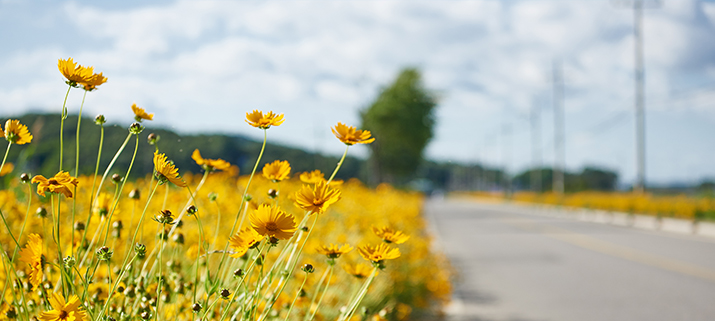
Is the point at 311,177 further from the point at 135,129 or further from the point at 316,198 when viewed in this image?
the point at 135,129

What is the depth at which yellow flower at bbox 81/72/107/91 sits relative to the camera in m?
1.27

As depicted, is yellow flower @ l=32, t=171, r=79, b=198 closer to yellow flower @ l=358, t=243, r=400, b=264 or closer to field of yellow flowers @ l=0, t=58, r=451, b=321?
field of yellow flowers @ l=0, t=58, r=451, b=321

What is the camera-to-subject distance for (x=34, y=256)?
1.19 metres

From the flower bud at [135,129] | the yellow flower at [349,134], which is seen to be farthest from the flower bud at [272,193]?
the flower bud at [135,129]

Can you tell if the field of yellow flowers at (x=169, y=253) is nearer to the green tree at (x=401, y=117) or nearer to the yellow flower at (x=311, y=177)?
the yellow flower at (x=311, y=177)

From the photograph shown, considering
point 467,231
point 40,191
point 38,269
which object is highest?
point 40,191

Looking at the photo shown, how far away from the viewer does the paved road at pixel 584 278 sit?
5738 millimetres

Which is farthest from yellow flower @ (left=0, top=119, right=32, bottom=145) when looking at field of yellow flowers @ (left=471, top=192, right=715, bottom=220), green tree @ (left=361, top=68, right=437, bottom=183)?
field of yellow flowers @ (left=471, top=192, right=715, bottom=220)

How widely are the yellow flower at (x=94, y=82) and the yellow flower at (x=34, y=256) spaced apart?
40 centimetres

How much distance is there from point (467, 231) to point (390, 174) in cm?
1352

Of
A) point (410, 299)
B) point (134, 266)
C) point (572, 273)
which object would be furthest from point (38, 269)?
point (572, 273)

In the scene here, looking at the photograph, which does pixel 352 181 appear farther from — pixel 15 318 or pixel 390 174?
pixel 390 174

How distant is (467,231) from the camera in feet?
52.4

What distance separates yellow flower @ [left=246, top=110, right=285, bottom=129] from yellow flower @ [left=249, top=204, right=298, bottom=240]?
25 centimetres
